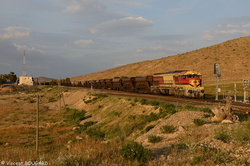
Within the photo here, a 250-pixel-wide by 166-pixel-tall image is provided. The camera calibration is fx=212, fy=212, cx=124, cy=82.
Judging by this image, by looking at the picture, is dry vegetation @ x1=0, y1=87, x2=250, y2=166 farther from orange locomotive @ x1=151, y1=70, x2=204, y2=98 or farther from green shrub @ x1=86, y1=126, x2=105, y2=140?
orange locomotive @ x1=151, y1=70, x2=204, y2=98

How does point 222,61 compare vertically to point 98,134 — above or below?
above

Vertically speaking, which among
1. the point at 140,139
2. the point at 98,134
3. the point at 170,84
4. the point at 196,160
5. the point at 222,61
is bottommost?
the point at 98,134

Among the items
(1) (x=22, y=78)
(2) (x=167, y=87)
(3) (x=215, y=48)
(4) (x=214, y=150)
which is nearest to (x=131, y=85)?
(2) (x=167, y=87)

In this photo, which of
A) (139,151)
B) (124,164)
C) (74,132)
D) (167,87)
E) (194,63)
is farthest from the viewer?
(194,63)

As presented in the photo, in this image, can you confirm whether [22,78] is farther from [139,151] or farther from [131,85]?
[139,151]

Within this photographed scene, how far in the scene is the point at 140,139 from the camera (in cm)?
1491

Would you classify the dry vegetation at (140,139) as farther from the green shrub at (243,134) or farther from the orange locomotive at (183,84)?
the orange locomotive at (183,84)

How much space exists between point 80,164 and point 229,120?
10.1m

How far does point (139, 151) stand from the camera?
27.9 ft

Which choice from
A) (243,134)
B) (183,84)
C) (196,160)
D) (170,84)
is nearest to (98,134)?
(243,134)

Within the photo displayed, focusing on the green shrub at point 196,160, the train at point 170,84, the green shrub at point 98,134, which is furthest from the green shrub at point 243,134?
the train at point 170,84

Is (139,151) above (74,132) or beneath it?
above

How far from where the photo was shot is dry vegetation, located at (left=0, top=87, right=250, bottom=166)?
8.21 meters

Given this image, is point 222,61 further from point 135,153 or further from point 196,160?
point 135,153
